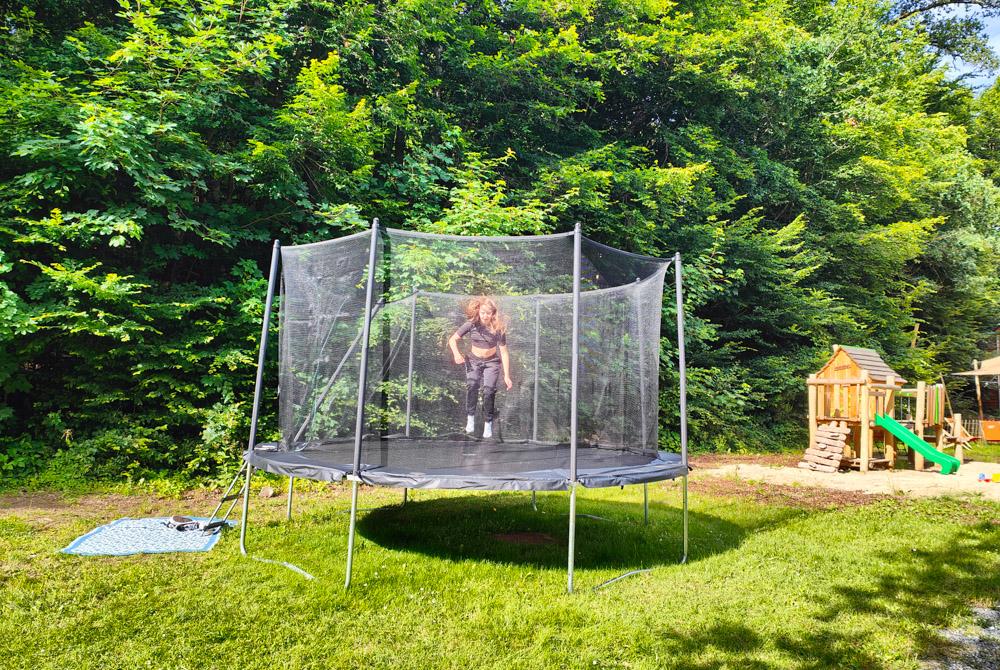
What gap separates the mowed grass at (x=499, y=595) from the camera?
2320mm

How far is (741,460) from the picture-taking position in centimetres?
817

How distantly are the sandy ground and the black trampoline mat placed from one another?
9.33ft

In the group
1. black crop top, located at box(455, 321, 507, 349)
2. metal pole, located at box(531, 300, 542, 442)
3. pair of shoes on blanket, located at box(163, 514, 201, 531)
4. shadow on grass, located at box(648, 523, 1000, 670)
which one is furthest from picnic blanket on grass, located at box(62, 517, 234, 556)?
shadow on grass, located at box(648, 523, 1000, 670)

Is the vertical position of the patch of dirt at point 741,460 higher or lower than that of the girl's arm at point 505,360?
lower

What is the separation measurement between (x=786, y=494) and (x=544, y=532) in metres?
2.60

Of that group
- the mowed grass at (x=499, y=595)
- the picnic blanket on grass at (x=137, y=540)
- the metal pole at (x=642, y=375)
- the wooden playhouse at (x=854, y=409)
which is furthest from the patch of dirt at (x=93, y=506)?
the wooden playhouse at (x=854, y=409)

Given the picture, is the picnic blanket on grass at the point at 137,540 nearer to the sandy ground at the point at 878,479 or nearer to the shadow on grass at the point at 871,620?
the shadow on grass at the point at 871,620

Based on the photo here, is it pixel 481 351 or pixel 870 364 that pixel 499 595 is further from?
pixel 870 364

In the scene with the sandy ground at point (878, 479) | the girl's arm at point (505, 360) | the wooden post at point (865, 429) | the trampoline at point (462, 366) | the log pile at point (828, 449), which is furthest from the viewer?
A: the log pile at point (828, 449)

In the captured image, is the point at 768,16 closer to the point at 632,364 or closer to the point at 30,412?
the point at 632,364

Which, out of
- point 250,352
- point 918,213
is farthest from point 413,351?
point 918,213

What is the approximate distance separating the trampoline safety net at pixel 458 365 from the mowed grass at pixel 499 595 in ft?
1.64

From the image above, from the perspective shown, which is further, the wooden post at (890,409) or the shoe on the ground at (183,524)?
the wooden post at (890,409)

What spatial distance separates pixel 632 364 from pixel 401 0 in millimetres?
5363
